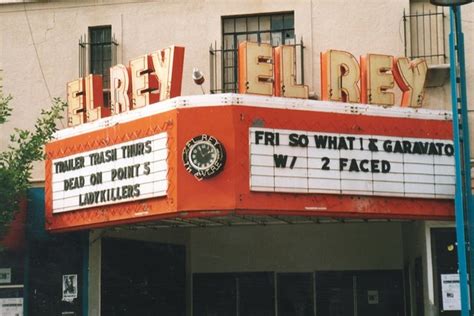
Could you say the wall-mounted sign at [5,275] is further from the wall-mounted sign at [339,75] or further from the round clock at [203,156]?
the wall-mounted sign at [339,75]

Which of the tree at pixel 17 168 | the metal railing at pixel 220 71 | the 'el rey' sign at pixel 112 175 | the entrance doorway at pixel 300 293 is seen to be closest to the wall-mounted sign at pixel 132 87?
the tree at pixel 17 168

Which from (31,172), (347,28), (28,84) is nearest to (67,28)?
(28,84)

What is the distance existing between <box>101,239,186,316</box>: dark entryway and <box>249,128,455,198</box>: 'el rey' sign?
5.28 meters

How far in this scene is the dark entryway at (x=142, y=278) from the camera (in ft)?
64.6

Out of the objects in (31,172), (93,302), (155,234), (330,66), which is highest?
(330,66)

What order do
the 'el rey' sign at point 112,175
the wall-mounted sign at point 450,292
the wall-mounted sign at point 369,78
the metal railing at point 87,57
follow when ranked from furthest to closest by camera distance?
1. the metal railing at point 87,57
2. the wall-mounted sign at point 450,292
3. the wall-mounted sign at point 369,78
4. the 'el rey' sign at point 112,175

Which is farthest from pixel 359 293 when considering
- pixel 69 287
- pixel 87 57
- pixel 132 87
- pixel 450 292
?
pixel 87 57

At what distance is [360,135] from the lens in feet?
56.1

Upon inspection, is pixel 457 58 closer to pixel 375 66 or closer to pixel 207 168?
pixel 375 66

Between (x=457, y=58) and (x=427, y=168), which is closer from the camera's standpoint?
(x=457, y=58)

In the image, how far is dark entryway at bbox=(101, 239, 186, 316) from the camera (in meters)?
19.7

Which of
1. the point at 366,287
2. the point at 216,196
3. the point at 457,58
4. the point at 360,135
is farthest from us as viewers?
the point at 366,287

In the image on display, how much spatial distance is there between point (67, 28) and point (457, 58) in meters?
10.4

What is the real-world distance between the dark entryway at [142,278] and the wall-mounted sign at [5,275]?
2.11 metres
